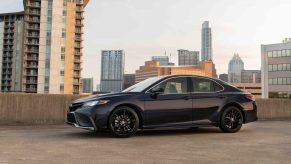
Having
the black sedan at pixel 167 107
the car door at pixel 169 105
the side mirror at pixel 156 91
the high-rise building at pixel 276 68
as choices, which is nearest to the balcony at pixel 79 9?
the high-rise building at pixel 276 68

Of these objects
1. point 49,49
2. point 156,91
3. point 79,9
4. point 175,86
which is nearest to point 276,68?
point 79,9

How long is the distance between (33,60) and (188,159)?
8407 centimetres

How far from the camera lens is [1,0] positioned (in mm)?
125375

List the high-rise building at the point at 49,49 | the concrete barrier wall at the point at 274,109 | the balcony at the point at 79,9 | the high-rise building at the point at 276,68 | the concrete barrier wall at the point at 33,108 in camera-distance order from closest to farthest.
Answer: the concrete barrier wall at the point at 33,108 → the concrete barrier wall at the point at 274,109 → the high-rise building at the point at 49,49 → the balcony at the point at 79,9 → the high-rise building at the point at 276,68

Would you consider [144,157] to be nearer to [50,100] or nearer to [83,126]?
[83,126]

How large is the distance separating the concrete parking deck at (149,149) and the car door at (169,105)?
0.35 metres

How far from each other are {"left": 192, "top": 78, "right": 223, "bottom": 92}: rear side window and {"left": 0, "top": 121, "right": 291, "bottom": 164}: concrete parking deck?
1066mm

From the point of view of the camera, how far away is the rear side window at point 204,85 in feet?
27.8

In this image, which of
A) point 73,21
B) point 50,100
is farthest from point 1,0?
point 50,100

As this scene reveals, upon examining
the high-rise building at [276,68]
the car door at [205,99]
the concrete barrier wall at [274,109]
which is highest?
the high-rise building at [276,68]

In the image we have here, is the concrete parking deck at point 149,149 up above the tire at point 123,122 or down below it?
below

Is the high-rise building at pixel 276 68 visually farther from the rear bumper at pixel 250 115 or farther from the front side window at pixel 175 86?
the front side window at pixel 175 86

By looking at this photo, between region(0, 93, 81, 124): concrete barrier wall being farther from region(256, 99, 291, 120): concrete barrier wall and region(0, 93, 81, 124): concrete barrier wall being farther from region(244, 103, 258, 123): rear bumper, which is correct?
region(256, 99, 291, 120): concrete barrier wall

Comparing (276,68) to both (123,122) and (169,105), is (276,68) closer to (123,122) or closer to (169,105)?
(169,105)
